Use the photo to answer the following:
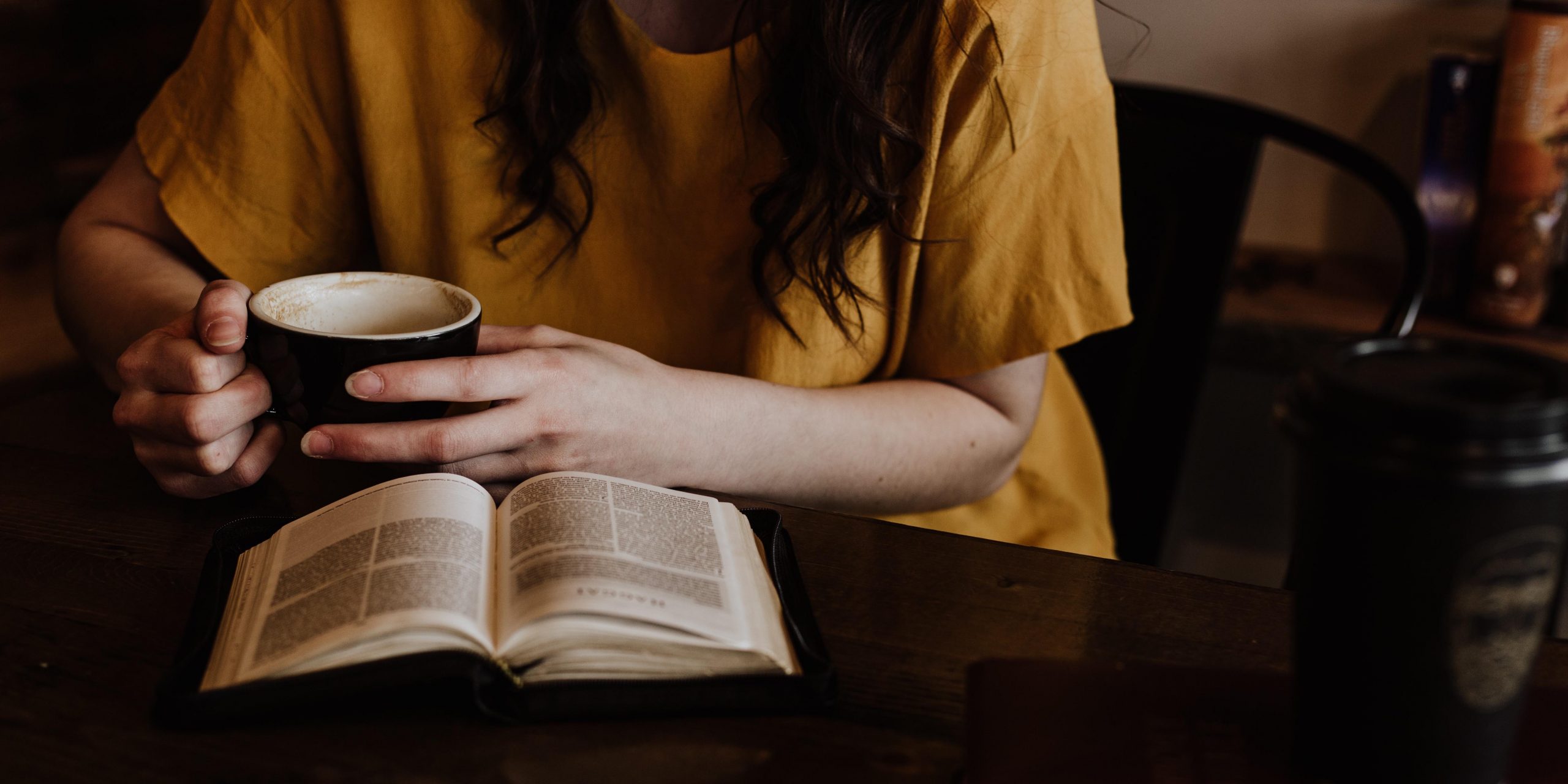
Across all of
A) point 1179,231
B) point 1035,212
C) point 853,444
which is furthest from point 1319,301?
point 853,444

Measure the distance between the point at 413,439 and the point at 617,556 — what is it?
0.17 meters

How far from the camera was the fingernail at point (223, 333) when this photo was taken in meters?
0.65

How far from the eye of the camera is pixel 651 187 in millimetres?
968

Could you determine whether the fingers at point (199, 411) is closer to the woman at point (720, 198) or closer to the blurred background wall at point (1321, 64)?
the woman at point (720, 198)

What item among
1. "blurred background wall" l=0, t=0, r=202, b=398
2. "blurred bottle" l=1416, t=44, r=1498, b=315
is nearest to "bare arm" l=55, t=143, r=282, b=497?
"blurred background wall" l=0, t=0, r=202, b=398

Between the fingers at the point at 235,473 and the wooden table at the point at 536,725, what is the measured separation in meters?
0.01

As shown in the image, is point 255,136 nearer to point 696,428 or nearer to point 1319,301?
point 696,428

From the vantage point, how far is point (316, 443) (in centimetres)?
66

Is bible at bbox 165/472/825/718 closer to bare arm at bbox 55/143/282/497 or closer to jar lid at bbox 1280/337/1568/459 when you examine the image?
bare arm at bbox 55/143/282/497

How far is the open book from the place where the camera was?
520mm

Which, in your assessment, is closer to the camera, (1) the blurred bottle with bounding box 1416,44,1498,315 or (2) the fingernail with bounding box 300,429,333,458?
(2) the fingernail with bounding box 300,429,333,458

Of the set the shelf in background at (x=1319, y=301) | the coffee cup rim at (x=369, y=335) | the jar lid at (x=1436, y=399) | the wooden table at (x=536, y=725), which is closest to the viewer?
the jar lid at (x=1436, y=399)

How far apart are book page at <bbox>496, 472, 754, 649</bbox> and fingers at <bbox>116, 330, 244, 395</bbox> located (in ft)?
0.59

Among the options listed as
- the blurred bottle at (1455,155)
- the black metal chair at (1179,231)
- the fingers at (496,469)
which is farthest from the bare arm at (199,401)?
the blurred bottle at (1455,155)
